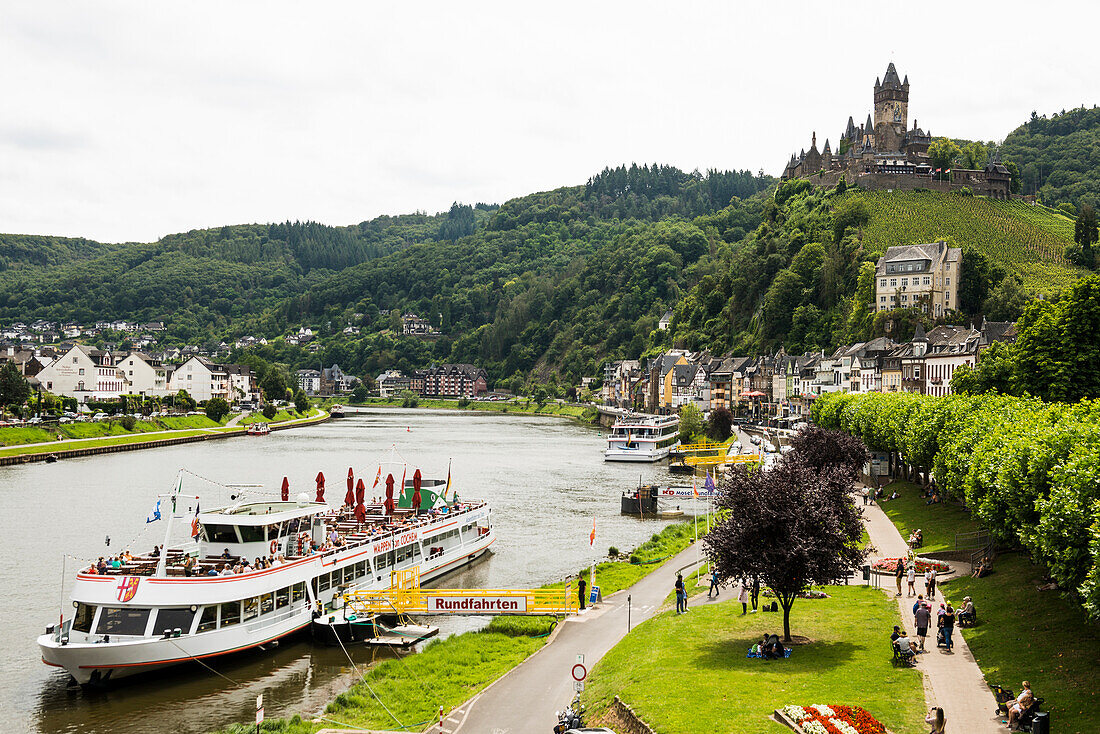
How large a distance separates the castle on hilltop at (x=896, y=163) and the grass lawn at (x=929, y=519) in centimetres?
13465

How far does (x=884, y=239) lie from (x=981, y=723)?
485ft

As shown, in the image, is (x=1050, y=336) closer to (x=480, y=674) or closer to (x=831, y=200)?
(x=480, y=674)

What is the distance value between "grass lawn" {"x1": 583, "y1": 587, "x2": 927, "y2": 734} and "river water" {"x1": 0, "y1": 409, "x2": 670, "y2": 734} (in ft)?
32.3

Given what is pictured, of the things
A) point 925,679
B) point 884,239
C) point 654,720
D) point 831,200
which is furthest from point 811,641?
point 831,200

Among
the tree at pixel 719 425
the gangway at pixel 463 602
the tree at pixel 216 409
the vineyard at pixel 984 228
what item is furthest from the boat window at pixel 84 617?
the vineyard at pixel 984 228

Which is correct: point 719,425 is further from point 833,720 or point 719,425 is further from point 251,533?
point 833,720

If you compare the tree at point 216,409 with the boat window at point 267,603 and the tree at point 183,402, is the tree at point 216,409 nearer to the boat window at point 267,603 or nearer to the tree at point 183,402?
the tree at point 183,402

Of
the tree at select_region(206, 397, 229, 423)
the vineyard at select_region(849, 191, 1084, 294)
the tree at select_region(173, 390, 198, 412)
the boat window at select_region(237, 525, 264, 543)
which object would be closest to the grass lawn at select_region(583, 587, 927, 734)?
the boat window at select_region(237, 525, 264, 543)

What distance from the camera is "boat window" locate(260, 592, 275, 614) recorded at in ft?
111

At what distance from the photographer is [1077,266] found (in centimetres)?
14712

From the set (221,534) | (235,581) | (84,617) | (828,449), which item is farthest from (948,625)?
(828,449)

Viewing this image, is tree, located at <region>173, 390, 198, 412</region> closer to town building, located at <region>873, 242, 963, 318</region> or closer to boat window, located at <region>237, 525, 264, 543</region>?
town building, located at <region>873, 242, 963, 318</region>

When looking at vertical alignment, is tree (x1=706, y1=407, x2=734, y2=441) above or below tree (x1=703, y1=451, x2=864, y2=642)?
below

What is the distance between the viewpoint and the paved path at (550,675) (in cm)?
2297
